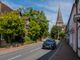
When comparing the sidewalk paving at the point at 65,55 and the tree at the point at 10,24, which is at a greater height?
the tree at the point at 10,24

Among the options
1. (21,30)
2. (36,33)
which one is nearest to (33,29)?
(36,33)

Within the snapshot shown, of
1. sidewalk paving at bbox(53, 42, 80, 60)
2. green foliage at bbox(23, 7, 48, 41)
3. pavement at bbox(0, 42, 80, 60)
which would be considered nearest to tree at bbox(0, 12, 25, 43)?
pavement at bbox(0, 42, 80, 60)

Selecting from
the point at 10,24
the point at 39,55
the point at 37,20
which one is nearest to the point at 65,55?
the point at 39,55

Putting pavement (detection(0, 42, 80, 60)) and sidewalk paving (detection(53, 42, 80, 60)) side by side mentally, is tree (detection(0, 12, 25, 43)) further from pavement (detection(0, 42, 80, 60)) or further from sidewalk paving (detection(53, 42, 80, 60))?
sidewalk paving (detection(53, 42, 80, 60))

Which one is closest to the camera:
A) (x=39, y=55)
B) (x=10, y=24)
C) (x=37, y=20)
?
(x=39, y=55)

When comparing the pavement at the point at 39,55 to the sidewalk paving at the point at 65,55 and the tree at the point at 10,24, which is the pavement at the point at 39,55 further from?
the tree at the point at 10,24

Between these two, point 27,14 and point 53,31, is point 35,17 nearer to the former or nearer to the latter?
point 27,14

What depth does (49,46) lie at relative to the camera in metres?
39.3

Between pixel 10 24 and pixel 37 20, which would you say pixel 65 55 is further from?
pixel 37 20

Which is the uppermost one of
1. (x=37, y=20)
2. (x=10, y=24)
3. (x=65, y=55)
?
(x=37, y=20)

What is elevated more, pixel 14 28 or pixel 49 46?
pixel 14 28

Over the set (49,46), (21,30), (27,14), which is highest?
(27,14)

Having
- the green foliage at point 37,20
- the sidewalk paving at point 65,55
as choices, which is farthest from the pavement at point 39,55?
the green foliage at point 37,20

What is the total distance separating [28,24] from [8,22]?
35.6 meters
